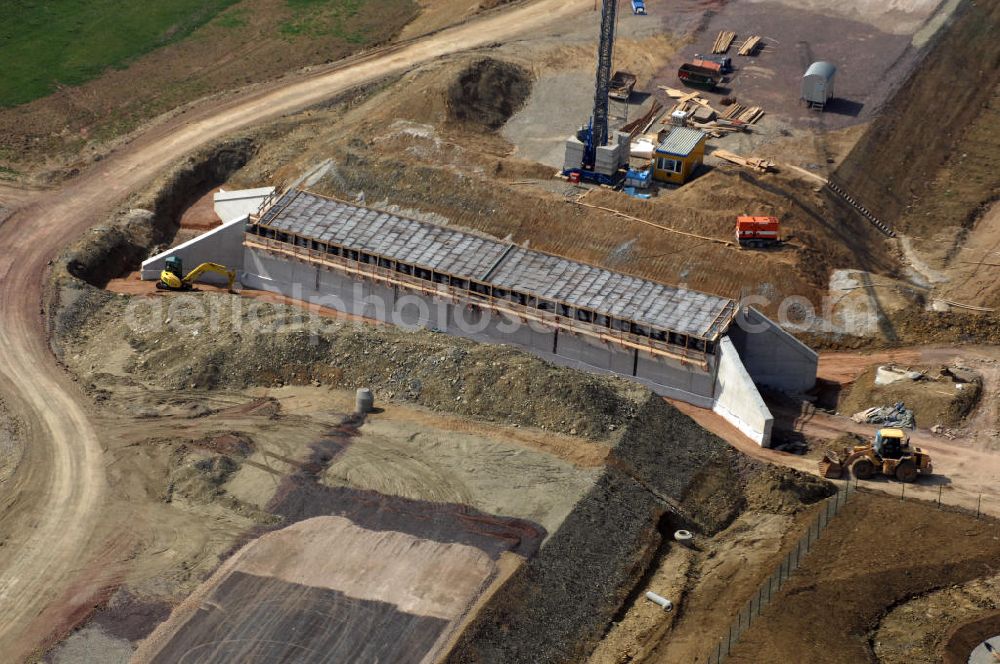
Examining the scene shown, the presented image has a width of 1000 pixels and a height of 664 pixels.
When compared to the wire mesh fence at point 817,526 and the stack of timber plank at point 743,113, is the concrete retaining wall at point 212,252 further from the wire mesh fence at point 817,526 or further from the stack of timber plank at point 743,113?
the wire mesh fence at point 817,526

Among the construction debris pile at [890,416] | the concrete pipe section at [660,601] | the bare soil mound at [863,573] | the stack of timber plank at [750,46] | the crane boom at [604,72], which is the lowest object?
the construction debris pile at [890,416]

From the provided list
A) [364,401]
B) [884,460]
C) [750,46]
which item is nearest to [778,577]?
[884,460]

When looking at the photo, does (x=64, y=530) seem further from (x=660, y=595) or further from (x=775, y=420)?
(x=775, y=420)

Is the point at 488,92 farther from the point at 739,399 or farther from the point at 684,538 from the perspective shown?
the point at 684,538

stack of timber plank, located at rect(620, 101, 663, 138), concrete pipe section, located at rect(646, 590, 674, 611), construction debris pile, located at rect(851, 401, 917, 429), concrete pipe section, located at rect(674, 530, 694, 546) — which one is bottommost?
construction debris pile, located at rect(851, 401, 917, 429)

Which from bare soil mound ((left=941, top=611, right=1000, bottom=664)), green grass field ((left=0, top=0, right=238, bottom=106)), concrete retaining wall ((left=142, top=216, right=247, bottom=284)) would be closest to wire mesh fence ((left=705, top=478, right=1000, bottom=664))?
bare soil mound ((left=941, top=611, right=1000, bottom=664))

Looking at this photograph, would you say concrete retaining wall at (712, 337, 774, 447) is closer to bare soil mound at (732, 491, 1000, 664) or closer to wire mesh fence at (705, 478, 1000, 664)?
wire mesh fence at (705, 478, 1000, 664)

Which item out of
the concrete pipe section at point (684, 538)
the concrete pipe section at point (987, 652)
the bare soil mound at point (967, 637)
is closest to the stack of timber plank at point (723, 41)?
the concrete pipe section at point (684, 538)
